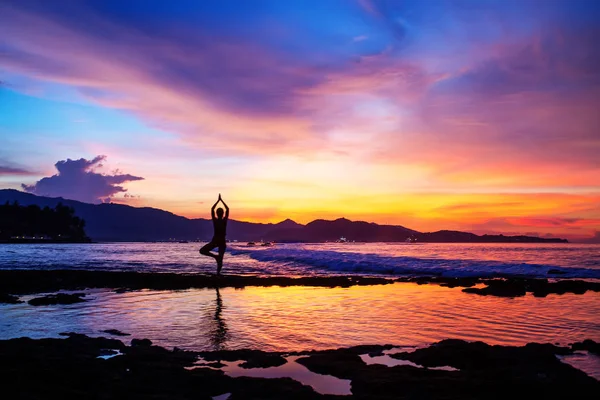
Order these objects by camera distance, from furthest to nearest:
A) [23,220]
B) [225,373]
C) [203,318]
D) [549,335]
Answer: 1. [23,220]
2. [203,318]
3. [549,335]
4. [225,373]

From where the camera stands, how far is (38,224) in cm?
16438

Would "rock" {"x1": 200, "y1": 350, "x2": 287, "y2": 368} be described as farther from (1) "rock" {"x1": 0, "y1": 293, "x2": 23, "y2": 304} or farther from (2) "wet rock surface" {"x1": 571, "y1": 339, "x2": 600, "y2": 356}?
(1) "rock" {"x1": 0, "y1": 293, "x2": 23, "y2": 304}

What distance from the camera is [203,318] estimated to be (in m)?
12.1

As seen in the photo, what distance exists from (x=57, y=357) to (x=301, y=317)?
21.2 feet

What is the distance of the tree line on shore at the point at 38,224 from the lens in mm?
155125

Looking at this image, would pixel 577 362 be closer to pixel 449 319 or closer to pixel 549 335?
pixel 549 335

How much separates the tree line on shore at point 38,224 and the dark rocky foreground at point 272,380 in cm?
16841

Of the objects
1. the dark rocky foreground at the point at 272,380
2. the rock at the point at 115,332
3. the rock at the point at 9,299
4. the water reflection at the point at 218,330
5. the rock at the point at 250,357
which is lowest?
the rock at the point at 9,299

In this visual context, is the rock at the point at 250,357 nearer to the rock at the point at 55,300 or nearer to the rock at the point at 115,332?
the rock at the point at 115,332

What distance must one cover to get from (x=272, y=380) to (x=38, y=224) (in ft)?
605

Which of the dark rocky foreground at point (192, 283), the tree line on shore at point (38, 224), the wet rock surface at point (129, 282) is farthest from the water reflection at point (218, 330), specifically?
the tree line on shore at point (38, 224)

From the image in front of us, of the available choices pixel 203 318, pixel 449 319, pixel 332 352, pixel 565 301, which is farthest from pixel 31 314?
pixel 565 301

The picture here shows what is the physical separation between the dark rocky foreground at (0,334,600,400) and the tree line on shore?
168 meters

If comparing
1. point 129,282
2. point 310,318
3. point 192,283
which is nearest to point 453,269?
point 192,283
